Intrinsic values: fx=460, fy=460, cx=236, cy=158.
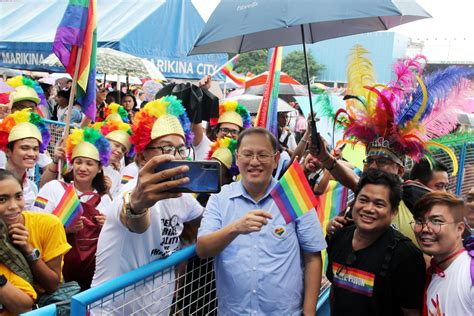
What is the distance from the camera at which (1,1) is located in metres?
13.6

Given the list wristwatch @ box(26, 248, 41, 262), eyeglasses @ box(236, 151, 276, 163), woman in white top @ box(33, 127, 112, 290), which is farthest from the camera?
woman in white top @ box(33, 127, 112, 290)

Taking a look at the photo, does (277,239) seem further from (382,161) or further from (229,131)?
(229,131)

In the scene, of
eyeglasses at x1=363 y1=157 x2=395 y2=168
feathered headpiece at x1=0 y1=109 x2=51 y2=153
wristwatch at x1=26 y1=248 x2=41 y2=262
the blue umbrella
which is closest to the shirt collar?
the blue umbrella

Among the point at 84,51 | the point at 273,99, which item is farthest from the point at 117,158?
the point at 273,99

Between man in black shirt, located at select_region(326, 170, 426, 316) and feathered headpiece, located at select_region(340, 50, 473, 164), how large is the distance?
0.64m

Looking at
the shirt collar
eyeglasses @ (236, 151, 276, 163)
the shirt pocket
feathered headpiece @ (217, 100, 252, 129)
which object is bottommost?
the shirt pocket

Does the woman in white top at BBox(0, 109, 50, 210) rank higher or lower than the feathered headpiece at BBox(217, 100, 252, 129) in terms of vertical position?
lower

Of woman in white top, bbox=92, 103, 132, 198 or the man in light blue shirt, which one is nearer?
the man in light blue shirt

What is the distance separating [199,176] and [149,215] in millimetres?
441

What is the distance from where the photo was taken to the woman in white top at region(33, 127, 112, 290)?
3188mm

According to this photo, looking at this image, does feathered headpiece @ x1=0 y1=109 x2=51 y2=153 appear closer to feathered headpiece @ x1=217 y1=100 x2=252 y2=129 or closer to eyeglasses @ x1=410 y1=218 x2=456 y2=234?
feathered headpiece @ x1=217 y1=100 x2=252 y2=129

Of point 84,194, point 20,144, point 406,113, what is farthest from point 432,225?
point 20,144

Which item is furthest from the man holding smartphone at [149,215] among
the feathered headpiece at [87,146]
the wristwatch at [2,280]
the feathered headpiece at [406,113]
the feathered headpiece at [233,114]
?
the feathered headpiece at [233,114]

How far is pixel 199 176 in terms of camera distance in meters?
1.89
